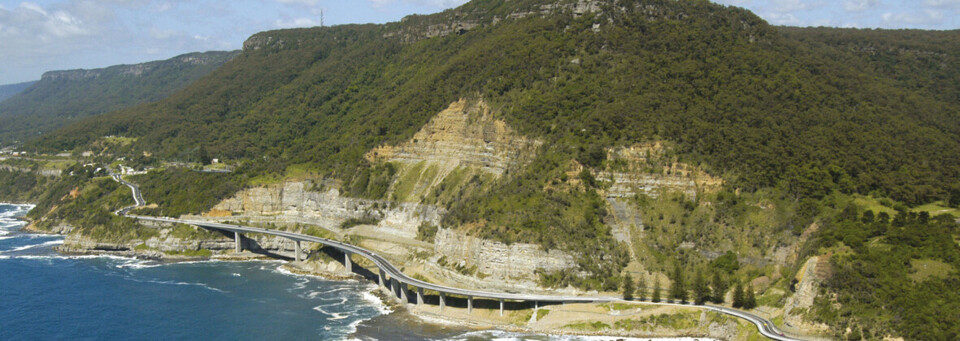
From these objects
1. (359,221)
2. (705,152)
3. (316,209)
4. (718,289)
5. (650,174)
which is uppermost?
(705,152)

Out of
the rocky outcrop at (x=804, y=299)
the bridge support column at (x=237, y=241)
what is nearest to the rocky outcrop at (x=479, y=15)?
the rocky outcrop at (x=804, y=299)

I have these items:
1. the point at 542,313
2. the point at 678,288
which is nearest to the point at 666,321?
the point at 678,288

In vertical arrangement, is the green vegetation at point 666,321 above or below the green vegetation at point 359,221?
below

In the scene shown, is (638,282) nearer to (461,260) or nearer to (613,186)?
(613,186)

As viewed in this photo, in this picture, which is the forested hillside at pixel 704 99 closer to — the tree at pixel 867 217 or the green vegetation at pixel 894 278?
the tree at pixel 867 217

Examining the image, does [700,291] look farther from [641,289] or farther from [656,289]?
[641,289]

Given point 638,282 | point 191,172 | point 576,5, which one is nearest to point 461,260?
point 638,282
